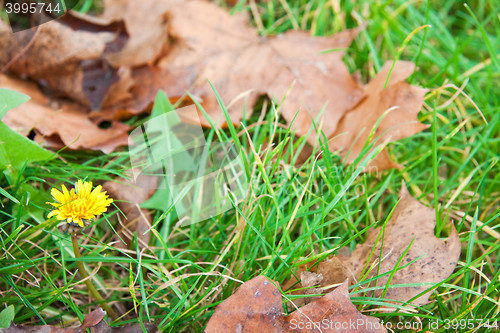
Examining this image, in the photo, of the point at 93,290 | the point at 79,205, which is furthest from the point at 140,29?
the point at 93,290

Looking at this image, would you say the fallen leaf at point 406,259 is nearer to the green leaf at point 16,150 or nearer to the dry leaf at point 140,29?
the green leaf at point 16,150

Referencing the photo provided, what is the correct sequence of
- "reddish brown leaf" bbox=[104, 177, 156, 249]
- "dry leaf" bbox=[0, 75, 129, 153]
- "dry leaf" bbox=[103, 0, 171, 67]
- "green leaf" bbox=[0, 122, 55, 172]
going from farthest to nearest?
"dry leaf" bbox=[103, 0, 171, 67], "dry leaf" bbox=[0, 75, 129, 153], "reddish brown leaf" bbox=[104, 177, 156, 249], "green leaf" bbox=[0, 122, 55, 172]

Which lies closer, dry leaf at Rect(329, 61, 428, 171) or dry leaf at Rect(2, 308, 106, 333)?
dry leaf at Rect(2, 308, 106, 333)

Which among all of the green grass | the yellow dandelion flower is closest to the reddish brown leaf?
the green grass

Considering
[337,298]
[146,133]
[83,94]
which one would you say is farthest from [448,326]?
[83,94]

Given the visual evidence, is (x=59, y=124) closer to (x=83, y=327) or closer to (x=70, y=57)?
(x=70, y=57)

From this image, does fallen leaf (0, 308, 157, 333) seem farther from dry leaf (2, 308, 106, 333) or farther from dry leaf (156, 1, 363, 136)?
dry leaf (156, 1, 363, 136)
